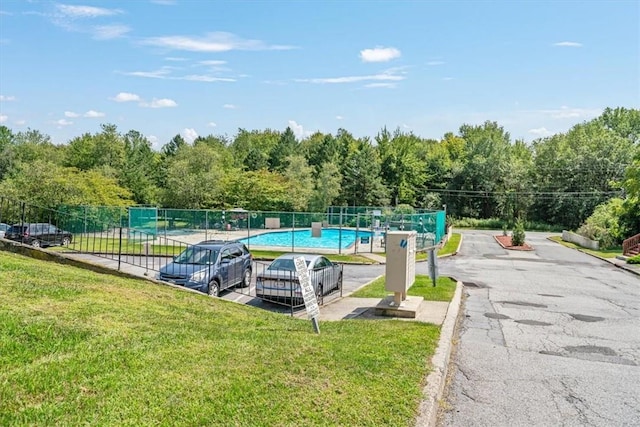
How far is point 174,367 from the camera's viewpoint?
5.43 metres

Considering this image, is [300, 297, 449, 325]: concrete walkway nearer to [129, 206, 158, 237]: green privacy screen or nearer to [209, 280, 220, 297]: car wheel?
[209, 280, 220, 297]: car wheel

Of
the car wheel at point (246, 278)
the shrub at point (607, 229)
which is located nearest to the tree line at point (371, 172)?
the shrub at point (607, 229)

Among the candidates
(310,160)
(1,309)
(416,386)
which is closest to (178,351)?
(1,309)

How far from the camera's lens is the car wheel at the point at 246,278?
1722 cm

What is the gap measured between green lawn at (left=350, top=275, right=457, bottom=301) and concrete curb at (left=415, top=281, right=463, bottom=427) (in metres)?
3.25

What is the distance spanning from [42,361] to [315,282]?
9.91 m

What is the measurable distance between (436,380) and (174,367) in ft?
11.0

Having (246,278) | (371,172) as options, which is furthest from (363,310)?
(371,172)

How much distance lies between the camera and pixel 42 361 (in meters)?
4.96

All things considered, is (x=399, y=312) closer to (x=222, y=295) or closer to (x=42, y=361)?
(x=222, y=295)

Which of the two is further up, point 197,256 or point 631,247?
point 197,256

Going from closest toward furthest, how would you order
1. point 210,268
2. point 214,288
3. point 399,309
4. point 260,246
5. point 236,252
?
point 399,309
point 210,268
point 214,288
point 236,252
point 260,246

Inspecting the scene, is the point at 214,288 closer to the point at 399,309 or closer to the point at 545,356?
the point at 399,309

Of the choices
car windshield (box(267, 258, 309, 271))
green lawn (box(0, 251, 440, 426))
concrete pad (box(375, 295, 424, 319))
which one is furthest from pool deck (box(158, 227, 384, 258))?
green lawn (box(0, 251, 440, 426))
